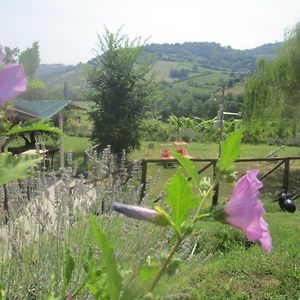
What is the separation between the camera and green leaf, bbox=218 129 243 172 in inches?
27.7

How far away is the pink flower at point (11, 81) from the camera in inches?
19.4

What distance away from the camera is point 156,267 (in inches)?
28.4

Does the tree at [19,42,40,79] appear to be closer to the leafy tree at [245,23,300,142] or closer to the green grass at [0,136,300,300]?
the green grass at [0,136,300,300]

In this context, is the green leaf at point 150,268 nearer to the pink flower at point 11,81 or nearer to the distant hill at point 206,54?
the pink flower at point 11,81

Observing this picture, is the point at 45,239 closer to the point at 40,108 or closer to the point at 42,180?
the point at 42,180

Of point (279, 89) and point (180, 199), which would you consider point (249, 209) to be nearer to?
point (180, 199)

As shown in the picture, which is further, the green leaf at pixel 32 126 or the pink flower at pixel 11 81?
the green leaf at pixel 32 126

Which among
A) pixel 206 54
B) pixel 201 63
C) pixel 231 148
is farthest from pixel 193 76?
pixel 231 148

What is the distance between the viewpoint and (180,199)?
28.2 inches

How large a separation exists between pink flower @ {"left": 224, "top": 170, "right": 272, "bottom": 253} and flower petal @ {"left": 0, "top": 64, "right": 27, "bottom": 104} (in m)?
0.34

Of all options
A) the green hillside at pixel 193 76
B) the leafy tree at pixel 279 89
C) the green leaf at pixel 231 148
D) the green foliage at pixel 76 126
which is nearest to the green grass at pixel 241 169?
the green leaf at pixel 231 148

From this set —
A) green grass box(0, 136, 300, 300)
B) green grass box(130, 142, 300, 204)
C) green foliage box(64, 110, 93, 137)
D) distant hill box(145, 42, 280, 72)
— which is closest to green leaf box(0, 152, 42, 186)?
green grass box(0, 136, 300, 300)

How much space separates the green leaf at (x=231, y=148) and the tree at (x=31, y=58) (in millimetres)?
316

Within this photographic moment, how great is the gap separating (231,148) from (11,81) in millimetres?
364
